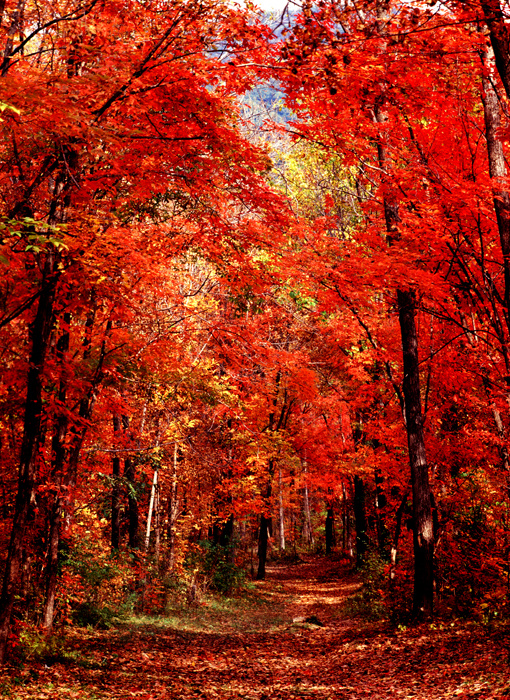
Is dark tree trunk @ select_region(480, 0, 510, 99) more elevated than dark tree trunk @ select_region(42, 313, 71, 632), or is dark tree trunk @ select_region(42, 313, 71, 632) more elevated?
dark tree trunk @ select_region(480, 0, 510, 99)

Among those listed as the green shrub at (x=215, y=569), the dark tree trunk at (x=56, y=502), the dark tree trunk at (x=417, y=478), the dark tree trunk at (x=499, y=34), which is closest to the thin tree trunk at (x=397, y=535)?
the dark tree trunk at (x=417, y=478)

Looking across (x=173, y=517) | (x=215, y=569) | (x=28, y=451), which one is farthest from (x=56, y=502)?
(x=215, y=569)

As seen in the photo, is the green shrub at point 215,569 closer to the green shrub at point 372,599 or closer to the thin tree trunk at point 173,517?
the thin tree trunk at point 173,517

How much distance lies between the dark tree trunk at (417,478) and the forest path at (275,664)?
636 millimetres

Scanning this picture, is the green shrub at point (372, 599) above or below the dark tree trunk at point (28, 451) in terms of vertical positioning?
below

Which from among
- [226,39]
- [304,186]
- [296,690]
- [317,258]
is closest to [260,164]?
[226,39]

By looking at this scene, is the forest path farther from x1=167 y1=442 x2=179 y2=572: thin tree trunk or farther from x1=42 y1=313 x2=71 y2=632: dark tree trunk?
x1=167 y1=442 x2=179 y2=572: thin tree trunk

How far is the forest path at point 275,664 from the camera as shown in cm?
682

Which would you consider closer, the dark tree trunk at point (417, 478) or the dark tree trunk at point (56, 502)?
the dark tree trunk at point (56, 502)

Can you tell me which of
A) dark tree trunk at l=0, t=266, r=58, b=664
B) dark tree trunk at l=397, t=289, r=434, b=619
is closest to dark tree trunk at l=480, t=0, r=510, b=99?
dark tree trunk at l=397, t=289, r=434, b=619

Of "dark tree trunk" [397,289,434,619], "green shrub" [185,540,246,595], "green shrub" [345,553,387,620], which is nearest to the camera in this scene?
"dark tree trunk" [397,289,434,619]

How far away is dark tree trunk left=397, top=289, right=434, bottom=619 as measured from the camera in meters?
10.2

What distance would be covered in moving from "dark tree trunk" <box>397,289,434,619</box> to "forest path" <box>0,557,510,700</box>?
0.64 m

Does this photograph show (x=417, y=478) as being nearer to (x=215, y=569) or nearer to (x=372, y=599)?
(x=372, y=599)
